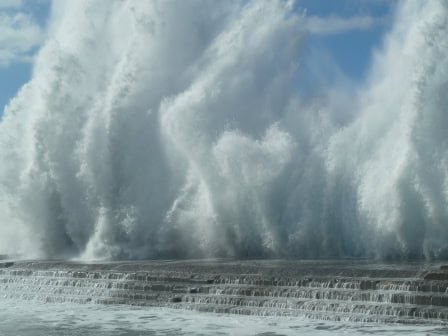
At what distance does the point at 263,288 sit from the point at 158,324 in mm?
2854

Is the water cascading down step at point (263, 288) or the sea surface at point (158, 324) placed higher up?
the water cascading down step at point (263, 288)

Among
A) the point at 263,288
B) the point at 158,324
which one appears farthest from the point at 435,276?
the point at 158,324

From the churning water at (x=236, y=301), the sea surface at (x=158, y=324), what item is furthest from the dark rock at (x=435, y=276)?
the sea surface at (x=158, y=324)

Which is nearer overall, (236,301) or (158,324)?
(158,324)

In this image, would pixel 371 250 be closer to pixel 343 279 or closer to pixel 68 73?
pixel 343 279

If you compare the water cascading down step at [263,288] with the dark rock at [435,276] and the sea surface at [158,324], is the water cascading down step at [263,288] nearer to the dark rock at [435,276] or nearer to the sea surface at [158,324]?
the dark rock at [435,276]

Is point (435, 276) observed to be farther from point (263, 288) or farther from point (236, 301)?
point (236, 301)

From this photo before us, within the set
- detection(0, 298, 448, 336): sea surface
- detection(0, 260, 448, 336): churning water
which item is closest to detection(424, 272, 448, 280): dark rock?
detection(0, 260, 448, 336): churning water

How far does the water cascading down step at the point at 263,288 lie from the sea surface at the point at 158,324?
44cm

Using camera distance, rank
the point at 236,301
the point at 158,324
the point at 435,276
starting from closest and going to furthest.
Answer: the point at 435,276 < the point at 158,324 < the point at 236,301

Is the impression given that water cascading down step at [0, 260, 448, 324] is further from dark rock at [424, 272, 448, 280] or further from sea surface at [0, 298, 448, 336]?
sea surface at [0, 298, 448, 336]

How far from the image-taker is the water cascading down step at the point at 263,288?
1369cm

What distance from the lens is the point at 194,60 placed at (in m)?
31.8

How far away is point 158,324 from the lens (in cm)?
1443
